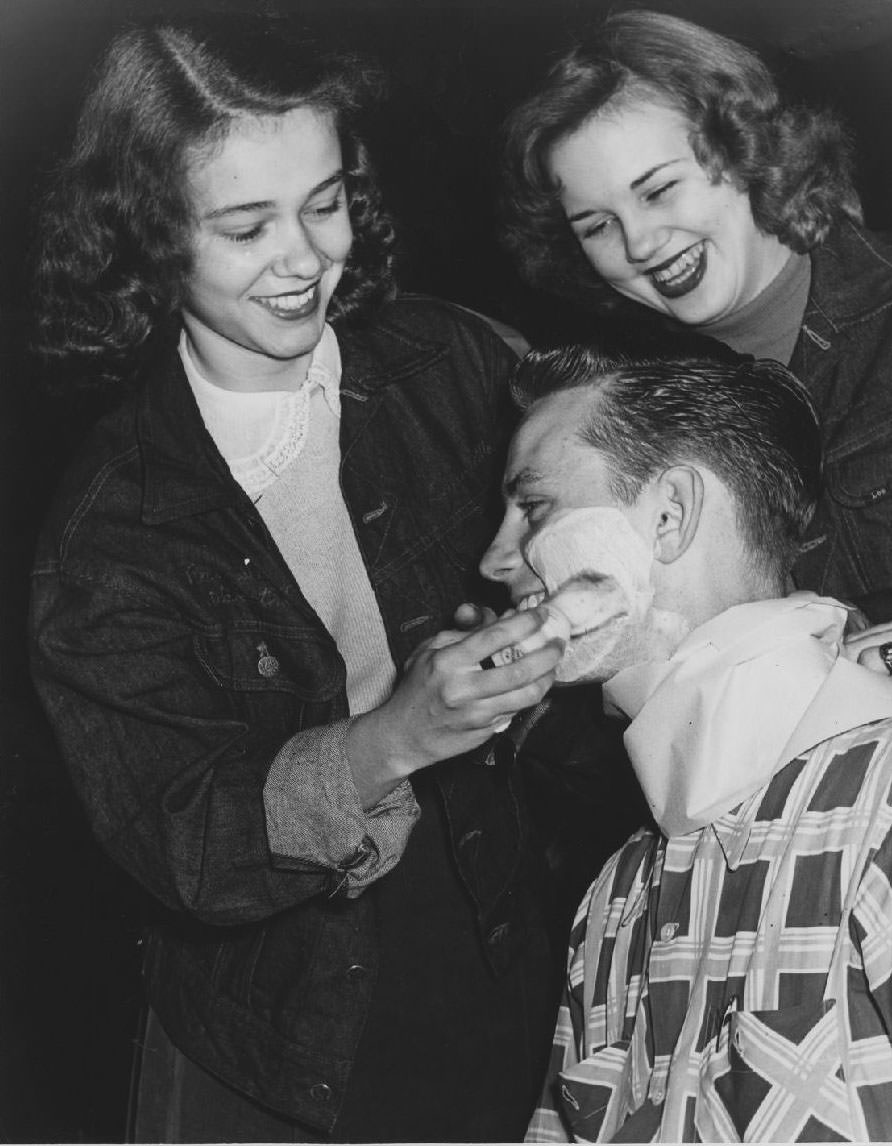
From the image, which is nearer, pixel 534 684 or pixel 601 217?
pixel 534 684

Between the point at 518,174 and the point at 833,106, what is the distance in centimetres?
63

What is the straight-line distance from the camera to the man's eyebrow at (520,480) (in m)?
1.92

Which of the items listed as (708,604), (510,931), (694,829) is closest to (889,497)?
(708,604)

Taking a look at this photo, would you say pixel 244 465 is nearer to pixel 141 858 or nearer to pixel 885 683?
pixel 141 858

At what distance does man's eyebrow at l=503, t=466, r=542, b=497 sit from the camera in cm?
192

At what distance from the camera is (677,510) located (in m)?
1.80

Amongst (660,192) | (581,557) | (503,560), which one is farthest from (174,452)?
(660,192)

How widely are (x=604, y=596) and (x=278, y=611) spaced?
56 cm

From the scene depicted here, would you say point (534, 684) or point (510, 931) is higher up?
point (534, 684)

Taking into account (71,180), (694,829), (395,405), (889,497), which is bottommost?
(694,829)

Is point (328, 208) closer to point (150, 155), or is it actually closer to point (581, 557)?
point (150, 155)

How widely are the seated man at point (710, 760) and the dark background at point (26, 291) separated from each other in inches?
20.2

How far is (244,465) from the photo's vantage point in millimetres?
2135

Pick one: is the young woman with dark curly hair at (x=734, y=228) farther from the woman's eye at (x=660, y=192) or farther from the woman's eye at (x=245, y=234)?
the woman's eye at (x=245, y=234)
